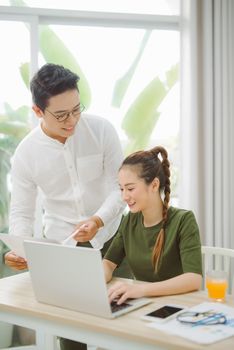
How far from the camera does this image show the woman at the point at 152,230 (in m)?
1.83

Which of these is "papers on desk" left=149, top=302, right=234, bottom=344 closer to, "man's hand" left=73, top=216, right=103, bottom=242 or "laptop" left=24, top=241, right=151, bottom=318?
"laptop" left=24, top=241, right=151, bottom=318

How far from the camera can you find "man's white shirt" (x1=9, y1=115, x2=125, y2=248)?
7.25 ft

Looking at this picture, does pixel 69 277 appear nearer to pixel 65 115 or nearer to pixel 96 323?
pixel 96 323

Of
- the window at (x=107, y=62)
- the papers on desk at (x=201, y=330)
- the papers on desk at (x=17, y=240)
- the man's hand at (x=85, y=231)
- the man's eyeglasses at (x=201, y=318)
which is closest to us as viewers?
the papers on desk at (x=201, y=330)

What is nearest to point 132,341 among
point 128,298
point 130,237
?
point 128,298

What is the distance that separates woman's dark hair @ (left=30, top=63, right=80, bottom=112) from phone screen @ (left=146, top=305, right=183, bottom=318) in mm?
953

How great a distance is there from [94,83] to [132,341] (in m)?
2.18

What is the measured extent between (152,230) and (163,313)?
507 millimetres

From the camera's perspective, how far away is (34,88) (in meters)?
2.05

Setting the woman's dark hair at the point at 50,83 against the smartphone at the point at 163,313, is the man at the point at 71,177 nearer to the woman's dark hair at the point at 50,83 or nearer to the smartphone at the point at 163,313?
the woman's dark hair at the point at 50,83

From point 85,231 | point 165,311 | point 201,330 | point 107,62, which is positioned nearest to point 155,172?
point 85,231

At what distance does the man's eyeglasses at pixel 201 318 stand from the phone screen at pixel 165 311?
0.12 ft

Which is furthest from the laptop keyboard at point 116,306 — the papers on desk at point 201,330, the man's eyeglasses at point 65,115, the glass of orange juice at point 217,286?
the man's eyeglasses at point 65,115

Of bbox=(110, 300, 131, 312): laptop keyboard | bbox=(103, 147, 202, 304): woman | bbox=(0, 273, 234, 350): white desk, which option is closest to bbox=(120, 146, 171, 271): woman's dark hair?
bbox=(103, 147, 202, 304): woman
